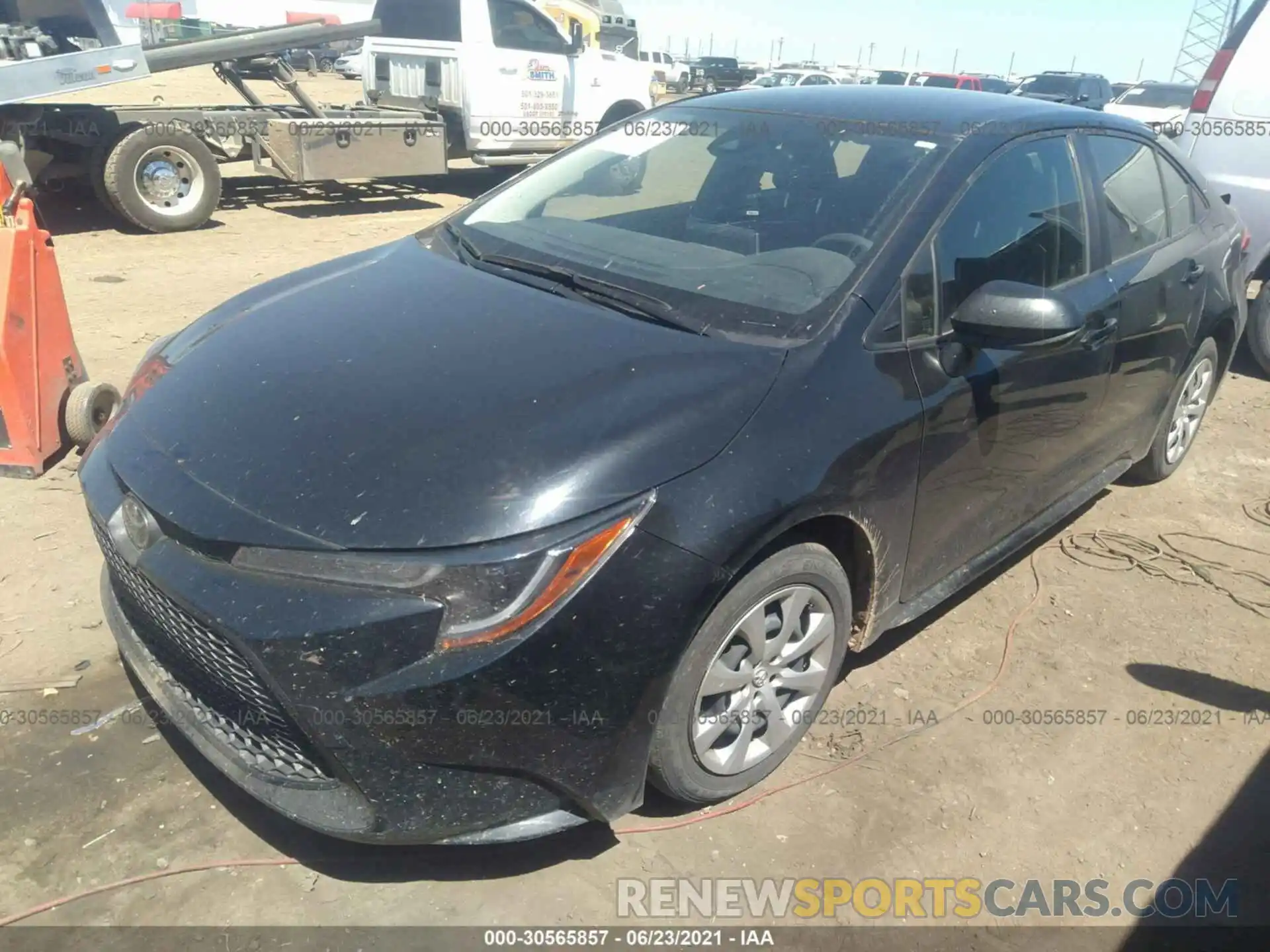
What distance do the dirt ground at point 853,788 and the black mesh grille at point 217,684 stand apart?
36 cm

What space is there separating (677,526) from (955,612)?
1957 millimetres

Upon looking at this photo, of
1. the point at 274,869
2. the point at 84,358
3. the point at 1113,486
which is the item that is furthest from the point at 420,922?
the point at 84,358

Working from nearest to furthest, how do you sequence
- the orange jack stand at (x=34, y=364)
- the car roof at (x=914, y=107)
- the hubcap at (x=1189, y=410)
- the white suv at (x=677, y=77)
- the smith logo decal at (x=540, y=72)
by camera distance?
the car roof at (x=914, y=107), the orange jack stand at (x=34, y=364), the hubcap at (x=1189, y=410), the smith logo decal at (x=540, y=72), the white suv at (x=677, y=77)

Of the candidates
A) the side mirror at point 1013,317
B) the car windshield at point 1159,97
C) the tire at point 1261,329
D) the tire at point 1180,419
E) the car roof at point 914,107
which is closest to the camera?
the side mirror at point 1013,317

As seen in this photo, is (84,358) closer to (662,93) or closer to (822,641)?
(822,641)

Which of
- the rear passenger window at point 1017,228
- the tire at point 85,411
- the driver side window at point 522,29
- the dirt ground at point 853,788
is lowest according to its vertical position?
the dirt ground at point 853,788

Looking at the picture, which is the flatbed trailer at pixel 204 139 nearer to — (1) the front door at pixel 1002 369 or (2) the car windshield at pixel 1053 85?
(1) the front door at pixel 1002 369

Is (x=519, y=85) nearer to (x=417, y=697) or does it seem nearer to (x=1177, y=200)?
(x=1177, y=200)

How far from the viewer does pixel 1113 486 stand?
4949 mm

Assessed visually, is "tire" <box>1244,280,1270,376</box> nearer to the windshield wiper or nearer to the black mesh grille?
the windshield wiper

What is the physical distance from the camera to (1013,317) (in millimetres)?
2742

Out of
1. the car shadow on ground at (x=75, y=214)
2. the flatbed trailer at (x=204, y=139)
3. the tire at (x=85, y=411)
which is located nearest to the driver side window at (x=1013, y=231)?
the tire at (x=85, y=411)

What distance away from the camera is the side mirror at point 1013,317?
2736 mm

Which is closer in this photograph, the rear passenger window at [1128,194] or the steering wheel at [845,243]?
the steering wheel at [845,243]
